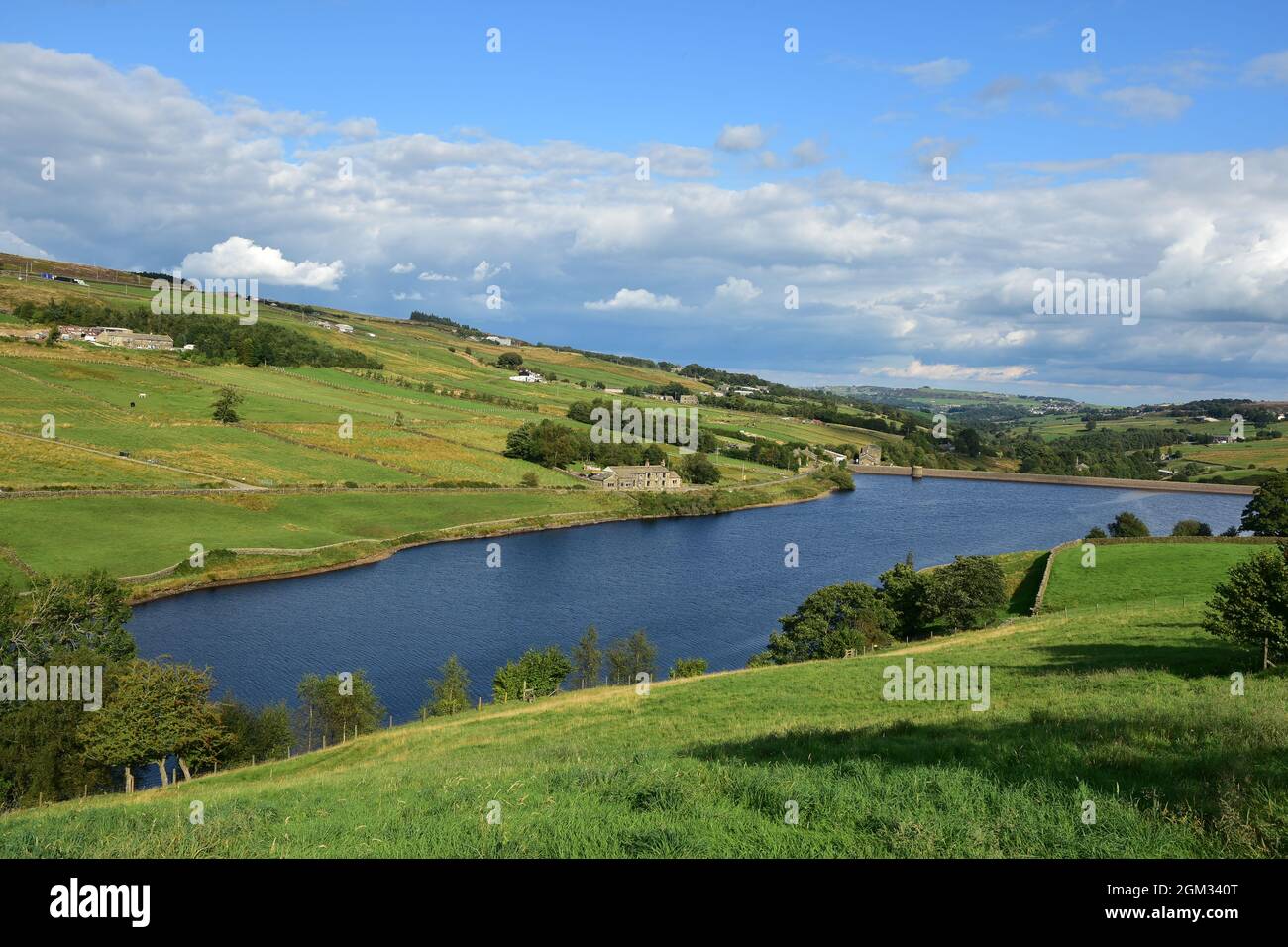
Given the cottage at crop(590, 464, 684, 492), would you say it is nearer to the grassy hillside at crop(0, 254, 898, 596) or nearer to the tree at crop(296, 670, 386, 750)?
the grassy hillside at crop(0, 254, 898, 596)

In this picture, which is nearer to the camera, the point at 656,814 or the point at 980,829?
the point at 980,829

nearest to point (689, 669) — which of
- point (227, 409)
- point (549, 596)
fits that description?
point (549, 596)

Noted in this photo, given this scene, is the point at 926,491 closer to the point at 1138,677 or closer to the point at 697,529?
the point at 697,529

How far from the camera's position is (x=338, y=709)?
4306 centimetres

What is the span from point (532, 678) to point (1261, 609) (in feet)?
119

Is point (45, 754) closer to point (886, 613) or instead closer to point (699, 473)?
point (886, 613)

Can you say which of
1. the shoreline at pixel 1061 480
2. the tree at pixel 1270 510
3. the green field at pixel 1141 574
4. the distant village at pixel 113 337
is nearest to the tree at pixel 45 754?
the green field at pixel 1141 574

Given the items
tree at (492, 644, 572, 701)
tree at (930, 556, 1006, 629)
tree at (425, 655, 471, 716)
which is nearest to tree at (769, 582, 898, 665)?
A: tree at (930, 556, 1006, 629)

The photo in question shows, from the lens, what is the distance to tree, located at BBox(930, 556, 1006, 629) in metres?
51.2

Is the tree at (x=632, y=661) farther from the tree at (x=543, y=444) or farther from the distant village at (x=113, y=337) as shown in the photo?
the distant village at (x=113, y=337)
